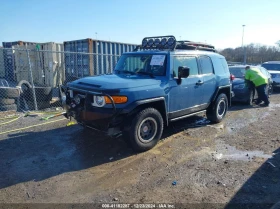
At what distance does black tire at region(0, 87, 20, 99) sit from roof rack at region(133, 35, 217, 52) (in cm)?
432

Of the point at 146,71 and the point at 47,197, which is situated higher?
the point at 146,71

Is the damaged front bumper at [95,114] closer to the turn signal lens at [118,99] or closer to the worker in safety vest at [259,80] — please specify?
the turn signal lens at [118,99]

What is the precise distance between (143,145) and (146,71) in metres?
1.67

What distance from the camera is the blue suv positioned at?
4266mm

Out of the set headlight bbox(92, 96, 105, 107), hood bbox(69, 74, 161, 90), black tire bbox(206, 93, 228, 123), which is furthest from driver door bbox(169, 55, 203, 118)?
headlight bbox(92, 96, 105, 107)

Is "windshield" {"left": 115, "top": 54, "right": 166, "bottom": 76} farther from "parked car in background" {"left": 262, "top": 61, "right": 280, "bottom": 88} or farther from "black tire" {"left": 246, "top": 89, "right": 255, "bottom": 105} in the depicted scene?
"parked car in background" {"left": 262, "top": 61, "right": 280, "bottom": 88}

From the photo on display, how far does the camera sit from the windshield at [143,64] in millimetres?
5125

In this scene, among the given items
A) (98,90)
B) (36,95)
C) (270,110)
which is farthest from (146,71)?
(270,110)

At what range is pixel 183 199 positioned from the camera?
3.22 m

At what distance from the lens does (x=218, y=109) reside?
6.93m

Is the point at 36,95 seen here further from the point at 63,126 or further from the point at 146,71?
the point at 146,71

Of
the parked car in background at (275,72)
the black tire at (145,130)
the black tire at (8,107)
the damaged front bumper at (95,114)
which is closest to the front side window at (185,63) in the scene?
the black tire at (145,130)

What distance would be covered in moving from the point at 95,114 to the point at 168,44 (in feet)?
8.53

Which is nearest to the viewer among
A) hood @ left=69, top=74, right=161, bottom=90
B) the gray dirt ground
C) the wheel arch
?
the gray dirt ground
